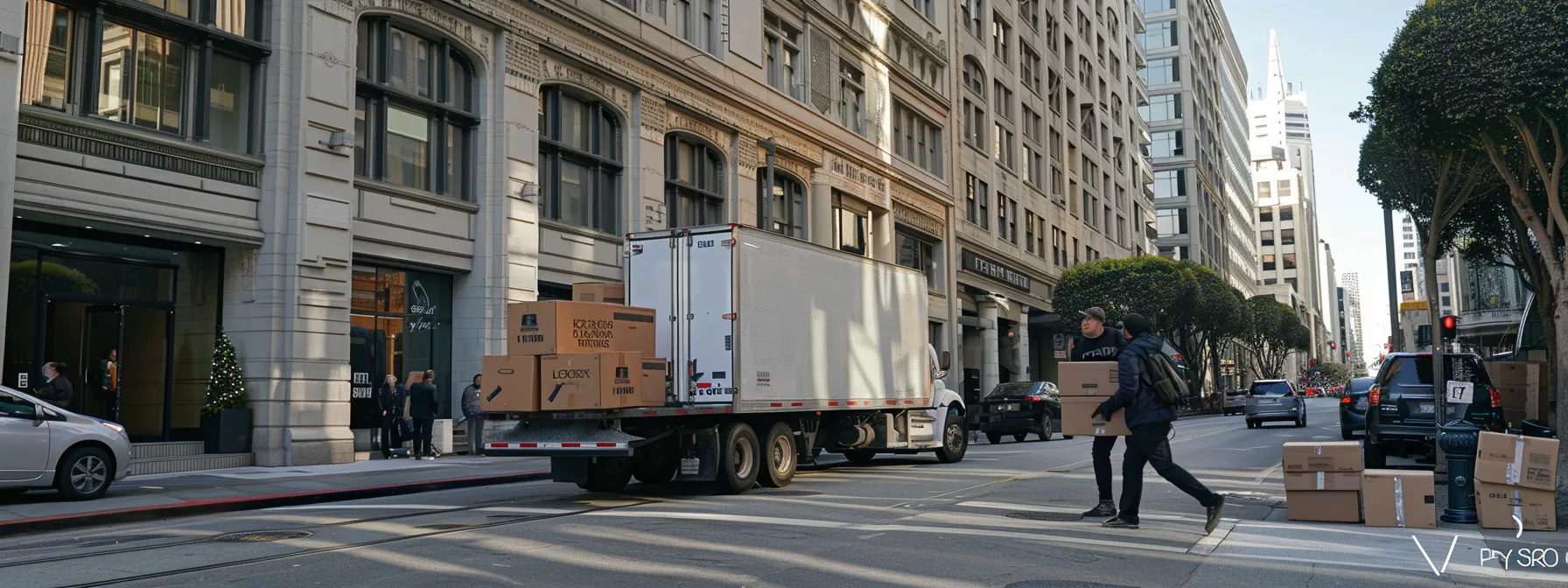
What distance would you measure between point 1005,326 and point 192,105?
127ft

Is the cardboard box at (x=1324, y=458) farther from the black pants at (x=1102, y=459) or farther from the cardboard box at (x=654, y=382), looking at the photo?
the cardboard box at (x=654, y=382)

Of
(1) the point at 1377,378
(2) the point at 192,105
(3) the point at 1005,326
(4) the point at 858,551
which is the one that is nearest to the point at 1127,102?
(3) the point at 1005,326

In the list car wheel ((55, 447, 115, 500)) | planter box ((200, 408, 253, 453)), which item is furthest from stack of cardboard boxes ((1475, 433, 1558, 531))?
planter box ((200, 408, 253, 453))

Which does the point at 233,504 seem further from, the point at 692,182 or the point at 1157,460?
the point at 692,182

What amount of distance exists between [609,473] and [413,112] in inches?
399

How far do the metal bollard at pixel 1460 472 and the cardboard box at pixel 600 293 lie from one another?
8453mm

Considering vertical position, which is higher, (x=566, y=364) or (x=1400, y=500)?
(x=566, y=364)

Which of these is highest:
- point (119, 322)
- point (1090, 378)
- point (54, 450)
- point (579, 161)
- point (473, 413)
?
point (579, 161)

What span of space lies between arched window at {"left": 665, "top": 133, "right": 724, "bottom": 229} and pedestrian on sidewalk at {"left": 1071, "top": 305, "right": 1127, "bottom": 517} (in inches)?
704

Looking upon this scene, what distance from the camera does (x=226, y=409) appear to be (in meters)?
17.8

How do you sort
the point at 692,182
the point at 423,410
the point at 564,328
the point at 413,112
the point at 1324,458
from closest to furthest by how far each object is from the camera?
the point at 1324,458, the point at 564,328, the point at 423,410, the point at 413,112, the point at 692,182

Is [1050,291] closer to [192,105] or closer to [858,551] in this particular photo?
[192,105]

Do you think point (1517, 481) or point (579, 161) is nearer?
point (1517, 481)

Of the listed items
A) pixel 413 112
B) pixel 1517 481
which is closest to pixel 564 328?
pixel 1517 481
